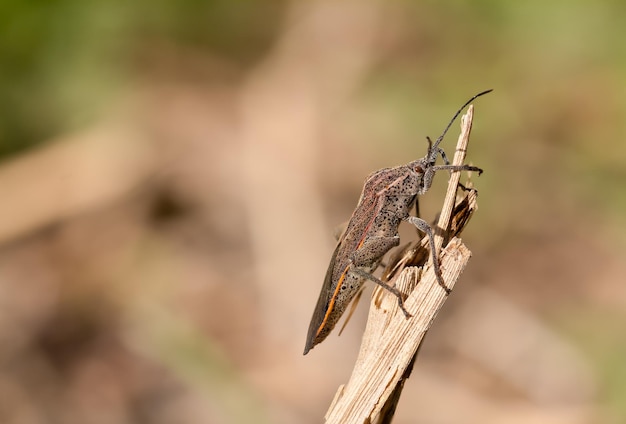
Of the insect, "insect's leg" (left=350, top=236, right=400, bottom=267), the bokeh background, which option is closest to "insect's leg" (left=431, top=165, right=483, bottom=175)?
the insect

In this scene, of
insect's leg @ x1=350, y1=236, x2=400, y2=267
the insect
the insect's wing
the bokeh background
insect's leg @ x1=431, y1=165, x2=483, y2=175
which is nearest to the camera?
insect's leg @ x1=431, y1=165, x2=483, y2=175

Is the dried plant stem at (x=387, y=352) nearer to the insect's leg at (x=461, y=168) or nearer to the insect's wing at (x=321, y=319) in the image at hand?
the insect's leg at (x=461, y=168)

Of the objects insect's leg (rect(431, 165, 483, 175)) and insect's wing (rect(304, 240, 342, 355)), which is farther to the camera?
insect's wing (rect(304, 240, 342, 355))

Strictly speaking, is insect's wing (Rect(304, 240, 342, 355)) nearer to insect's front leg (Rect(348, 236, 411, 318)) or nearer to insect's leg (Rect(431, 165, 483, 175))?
insect's front leg (Rect(348, 236, 411, 318))

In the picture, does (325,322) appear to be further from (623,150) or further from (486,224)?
(623,150)

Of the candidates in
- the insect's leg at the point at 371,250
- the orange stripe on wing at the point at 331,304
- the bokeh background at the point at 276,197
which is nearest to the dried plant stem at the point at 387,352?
the orange stripe on wing at the point at 331,304

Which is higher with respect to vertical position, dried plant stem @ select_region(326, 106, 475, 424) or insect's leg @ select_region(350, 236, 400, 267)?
insect's leg @ select_region(350, 236, 400, 267)

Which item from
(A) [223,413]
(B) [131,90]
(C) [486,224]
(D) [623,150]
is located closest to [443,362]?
(C) [486,224]
